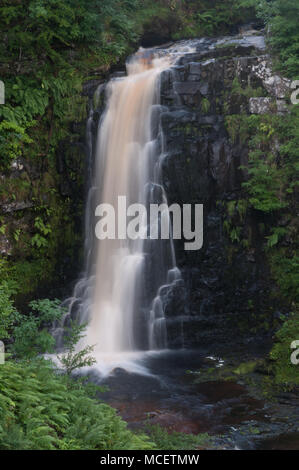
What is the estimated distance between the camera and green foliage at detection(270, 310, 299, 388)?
9.40 meters

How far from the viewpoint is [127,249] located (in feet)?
42.0

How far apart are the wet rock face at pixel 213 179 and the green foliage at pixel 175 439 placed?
15.3ft

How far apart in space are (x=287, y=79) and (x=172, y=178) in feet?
15.2

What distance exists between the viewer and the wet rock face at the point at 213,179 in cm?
1220

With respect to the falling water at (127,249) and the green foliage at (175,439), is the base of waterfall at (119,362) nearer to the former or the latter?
the falling water at (127,249)

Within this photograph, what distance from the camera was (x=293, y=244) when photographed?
482 inches

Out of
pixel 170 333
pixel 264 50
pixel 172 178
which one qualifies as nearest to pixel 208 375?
pixel 170 333

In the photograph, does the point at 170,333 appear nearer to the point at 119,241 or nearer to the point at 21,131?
the point at 119,241

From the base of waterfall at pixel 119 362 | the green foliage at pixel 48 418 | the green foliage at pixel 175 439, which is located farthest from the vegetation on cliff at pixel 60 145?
the green foliage at pixel 48 418

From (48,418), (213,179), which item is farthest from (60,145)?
(48,418)

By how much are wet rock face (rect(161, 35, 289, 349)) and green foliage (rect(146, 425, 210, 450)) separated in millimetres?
4673

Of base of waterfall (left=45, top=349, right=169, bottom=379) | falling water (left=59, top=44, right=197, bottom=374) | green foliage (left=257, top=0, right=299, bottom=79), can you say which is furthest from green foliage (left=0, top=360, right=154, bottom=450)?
green foliage (left=257, top=0, right=299, bottom=79)

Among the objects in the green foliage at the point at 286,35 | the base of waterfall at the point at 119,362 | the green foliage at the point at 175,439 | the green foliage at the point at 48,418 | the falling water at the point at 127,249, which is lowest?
the green foliage at the point at 175,439

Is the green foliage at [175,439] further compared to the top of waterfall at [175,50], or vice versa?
the top of waterfall at [175,50]
